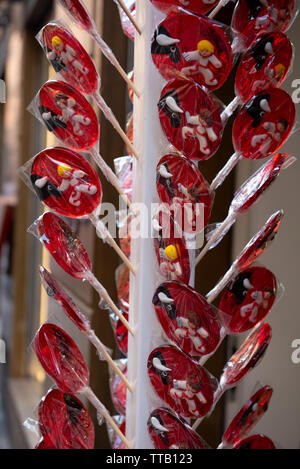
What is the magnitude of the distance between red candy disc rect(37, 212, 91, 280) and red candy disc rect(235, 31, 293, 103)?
0.30 meters

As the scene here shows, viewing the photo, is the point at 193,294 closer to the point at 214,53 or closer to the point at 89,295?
the point at 214,53

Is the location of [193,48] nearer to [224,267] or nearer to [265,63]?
[265,63]

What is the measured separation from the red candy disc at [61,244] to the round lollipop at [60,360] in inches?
3.5

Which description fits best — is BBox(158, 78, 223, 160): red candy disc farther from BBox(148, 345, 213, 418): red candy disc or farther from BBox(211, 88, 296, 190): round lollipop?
BBox(148, 345, 213, 418): red candy disc

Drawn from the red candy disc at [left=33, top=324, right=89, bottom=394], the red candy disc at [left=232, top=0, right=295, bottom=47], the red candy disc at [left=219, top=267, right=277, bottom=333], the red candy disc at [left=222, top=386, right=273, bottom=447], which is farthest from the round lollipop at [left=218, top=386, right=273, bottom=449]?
the red candy disc at [left=232, top=0, right=295, bottom=47]

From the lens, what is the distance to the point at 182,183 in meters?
0.76

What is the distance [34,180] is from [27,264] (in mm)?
2480

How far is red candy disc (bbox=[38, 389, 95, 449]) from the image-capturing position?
2.64 ft

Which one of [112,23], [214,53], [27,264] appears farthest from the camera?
[27,264]

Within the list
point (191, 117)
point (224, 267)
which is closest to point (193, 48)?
point (191, 117)

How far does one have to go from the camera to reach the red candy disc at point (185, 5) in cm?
77

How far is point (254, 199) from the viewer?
0.76m
